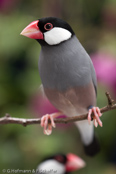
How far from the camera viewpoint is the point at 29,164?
0.98 metres

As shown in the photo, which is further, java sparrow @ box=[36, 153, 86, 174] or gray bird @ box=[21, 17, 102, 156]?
java sparrow @ box=[36, 153, 86, 174]

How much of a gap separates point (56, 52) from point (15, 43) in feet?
2.32

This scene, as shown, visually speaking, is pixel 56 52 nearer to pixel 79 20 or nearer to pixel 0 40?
pixel 79 20

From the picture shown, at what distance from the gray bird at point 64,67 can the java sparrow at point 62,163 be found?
0.34 m

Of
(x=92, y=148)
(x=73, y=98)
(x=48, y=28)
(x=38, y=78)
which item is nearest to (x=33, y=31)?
(x=48, y=28)

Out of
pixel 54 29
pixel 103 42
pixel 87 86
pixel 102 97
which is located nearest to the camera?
pixel 54 29

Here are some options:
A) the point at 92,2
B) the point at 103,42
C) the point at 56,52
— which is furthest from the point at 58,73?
the point at 92,2

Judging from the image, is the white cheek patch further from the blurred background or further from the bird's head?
the blurred background

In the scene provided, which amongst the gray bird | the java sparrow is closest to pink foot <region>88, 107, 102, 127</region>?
the gray bird

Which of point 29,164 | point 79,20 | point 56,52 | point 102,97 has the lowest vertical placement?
point 29,164

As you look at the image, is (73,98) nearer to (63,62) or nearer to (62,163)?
(63,62)

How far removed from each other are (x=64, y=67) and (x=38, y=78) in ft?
2.08

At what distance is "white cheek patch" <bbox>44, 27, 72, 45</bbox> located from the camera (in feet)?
1.28

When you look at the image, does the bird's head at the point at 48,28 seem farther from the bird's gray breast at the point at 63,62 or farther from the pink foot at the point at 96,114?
the pink foot at the point at 96,114
